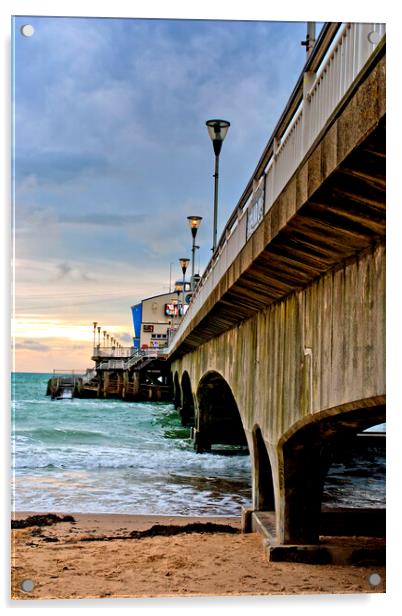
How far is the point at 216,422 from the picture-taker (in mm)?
23500

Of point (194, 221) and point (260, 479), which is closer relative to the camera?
A: point (260, 479)

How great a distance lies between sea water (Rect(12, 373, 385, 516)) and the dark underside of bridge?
2086mm

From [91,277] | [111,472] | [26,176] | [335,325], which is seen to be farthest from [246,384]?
[111,472]

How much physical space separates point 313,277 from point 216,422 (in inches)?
708

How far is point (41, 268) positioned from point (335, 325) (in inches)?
85.2

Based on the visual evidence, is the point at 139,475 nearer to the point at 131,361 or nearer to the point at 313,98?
the point at 313,98

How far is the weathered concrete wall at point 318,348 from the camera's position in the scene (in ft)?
15.1

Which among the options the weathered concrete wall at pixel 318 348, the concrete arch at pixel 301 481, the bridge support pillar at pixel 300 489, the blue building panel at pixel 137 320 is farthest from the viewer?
the blue building panel at pixel 137 320

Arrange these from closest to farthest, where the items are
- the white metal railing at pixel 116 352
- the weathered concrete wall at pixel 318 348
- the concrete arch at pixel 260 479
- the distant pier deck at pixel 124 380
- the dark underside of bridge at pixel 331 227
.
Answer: the dark underside of bridge at pixel 331 227 → the weathered concrete wall at pixel 318 348 → the concrete arch at pixel 260 479 → the distant pier deck at pixel 124 380 → the white metal railing at pixel 116 352

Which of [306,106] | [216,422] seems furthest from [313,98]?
[216,422]

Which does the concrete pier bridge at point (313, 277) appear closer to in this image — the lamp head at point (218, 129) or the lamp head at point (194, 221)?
the lamp head at point (218, 129)

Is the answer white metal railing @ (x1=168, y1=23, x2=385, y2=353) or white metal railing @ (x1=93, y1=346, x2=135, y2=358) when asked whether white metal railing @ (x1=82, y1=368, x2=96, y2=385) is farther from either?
white metal railing @ (x1=168, y1=23, x2=385, y2=353)

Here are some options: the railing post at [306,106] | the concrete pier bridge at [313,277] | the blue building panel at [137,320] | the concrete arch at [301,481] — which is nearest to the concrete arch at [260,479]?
the concrete pier bridge at [313,277]
